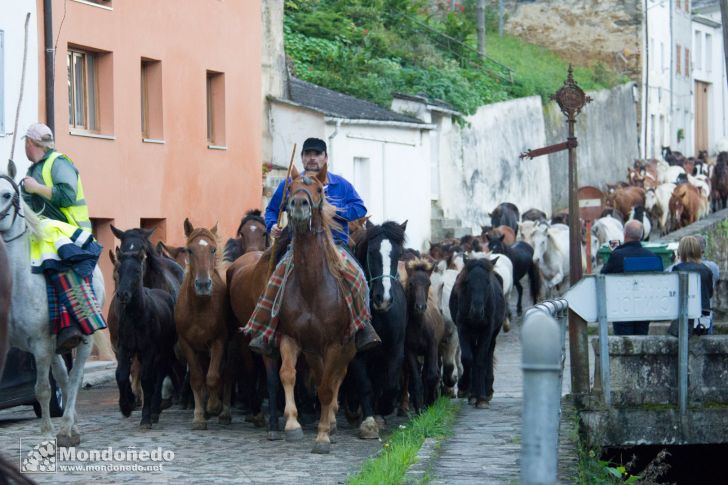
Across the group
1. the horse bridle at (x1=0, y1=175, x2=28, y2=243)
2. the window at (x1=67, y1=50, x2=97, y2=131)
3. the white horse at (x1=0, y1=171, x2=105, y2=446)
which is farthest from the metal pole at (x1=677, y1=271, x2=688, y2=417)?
the window at (x1=67, y1=50, x2=97, y2=131)

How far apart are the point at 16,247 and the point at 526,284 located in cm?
2615

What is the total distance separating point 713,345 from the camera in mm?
13672

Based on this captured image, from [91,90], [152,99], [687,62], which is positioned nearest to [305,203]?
[91,90]

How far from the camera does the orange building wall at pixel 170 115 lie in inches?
942

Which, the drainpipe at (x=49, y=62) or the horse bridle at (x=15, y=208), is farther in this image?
the drainpipe at (x=49, y=62)

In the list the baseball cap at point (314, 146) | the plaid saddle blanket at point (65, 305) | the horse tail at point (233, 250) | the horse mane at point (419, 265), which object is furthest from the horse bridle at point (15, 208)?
the horse tail at point (233, 250)

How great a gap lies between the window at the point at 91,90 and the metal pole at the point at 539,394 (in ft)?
68.5

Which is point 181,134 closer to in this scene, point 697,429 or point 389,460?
point 697,429

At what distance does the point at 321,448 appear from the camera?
11.3 meters

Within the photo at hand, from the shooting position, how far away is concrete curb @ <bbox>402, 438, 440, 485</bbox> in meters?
9.26

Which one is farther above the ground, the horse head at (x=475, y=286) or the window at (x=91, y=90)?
the window at (x=91, y=90)

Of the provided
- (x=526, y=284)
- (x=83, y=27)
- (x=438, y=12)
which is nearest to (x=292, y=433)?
(x=83, y=27)

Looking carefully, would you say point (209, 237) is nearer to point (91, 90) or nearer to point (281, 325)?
point (281, 325)

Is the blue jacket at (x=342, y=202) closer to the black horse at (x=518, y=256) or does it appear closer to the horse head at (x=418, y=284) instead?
the horse head at (x=418, y=284)
